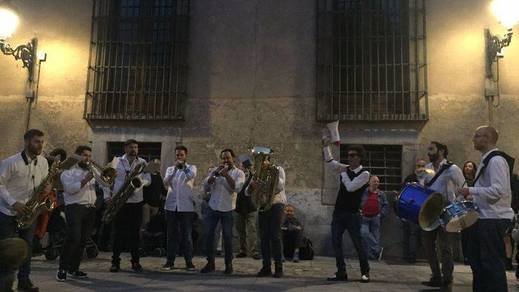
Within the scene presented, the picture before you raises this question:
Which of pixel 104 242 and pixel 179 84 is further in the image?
pixel 179 84

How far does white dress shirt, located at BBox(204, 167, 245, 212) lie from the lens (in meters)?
7.18

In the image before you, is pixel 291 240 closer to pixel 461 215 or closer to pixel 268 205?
pixel 268 205

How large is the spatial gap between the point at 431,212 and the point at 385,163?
4.59 meters

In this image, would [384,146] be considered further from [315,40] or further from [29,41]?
[29,41]

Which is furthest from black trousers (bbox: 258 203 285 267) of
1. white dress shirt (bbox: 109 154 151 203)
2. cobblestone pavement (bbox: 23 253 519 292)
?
white dress shirt (bbox: 109 154 151 203)

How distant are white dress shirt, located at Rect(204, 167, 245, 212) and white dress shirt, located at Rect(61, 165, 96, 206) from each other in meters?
1.78

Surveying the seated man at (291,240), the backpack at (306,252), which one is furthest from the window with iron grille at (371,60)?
the backpack at (306,252)

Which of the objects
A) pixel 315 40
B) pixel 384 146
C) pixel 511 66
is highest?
pixel 315 40

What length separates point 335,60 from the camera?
10.5 m

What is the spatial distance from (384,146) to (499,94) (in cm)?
264

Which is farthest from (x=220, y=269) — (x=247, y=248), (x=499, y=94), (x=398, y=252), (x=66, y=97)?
(x=499, y=94)

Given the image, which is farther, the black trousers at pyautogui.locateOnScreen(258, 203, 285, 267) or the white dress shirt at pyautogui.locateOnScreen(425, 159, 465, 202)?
the black trousers at pyautogui.locateOnScreen(258, 203, 285, 267)

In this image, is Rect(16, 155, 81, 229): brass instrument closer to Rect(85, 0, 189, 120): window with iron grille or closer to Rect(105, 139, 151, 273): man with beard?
Rect(105, 139, 151, 273): man with beard

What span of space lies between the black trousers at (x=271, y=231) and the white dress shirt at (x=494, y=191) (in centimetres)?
288
